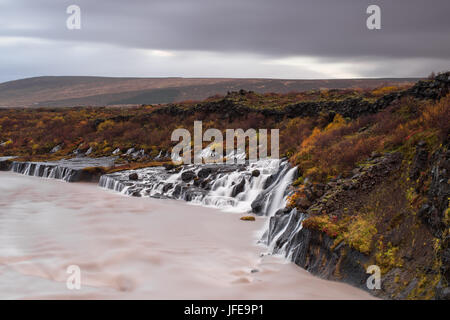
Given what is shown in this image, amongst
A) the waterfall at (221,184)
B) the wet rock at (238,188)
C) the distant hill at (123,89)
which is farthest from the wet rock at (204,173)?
the distant hill at (123,89)

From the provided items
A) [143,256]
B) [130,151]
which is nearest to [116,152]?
[130,151]

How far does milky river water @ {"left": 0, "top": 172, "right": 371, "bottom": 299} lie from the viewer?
380 inches

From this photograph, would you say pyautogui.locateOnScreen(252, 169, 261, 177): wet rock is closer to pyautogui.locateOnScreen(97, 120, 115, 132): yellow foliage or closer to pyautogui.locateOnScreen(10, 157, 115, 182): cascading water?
pyautogui.locateOnScreen(10, 157, 115, 182): cascading water

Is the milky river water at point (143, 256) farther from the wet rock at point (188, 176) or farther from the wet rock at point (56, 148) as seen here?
the wet rock at point (56, 148)

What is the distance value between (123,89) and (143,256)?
150207 mm

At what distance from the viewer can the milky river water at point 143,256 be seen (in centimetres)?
966

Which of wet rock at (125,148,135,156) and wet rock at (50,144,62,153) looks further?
wet rock at (50,144,62,153)

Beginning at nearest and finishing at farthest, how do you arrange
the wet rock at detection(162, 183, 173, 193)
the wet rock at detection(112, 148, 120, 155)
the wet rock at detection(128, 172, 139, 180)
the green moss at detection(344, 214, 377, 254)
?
the green moss at detection(344, 214, 377, 254), the wet rock at detection(162, 183, 173, 193), the wet rock at detection(128, 172, 139, 180), the wet rock at detection(112, 148, 120, 155)

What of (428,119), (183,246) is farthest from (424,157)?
(183,246)

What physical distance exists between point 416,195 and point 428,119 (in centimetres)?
376

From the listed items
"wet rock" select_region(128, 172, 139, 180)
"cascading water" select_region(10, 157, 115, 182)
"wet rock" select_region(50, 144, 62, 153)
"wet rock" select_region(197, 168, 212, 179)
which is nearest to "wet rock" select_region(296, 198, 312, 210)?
"wet rock" select_region(197, 168, 212, 179)

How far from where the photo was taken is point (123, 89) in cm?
15550

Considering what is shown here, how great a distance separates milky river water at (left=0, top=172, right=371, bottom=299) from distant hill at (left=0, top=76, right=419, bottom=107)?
91.1 m

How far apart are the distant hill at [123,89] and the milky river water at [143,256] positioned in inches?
3586
